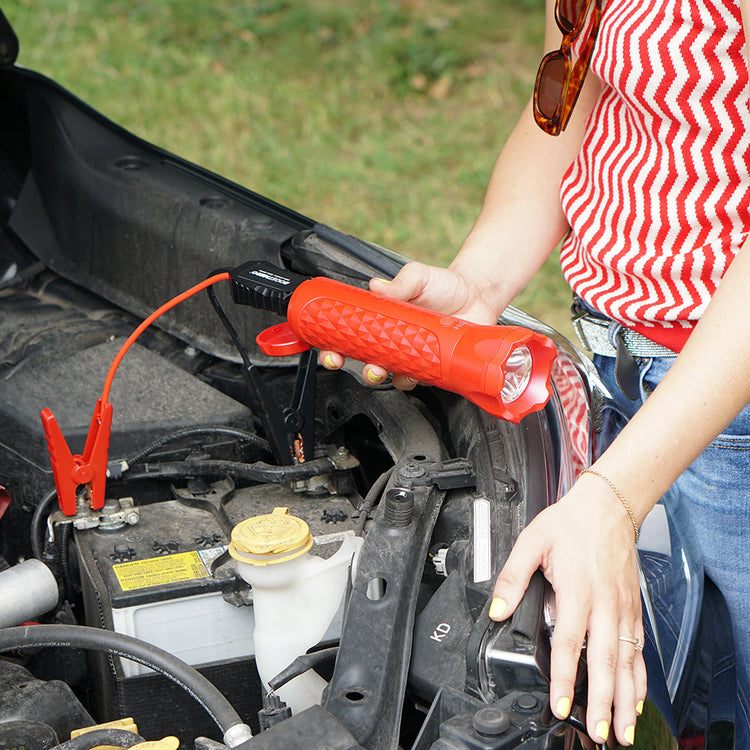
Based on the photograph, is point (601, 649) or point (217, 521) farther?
point (217, 521)

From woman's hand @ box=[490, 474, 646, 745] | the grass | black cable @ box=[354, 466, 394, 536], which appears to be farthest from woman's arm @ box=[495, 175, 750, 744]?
the grass

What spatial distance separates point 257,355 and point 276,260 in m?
0.15

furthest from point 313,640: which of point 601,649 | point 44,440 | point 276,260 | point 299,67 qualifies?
point 299,67

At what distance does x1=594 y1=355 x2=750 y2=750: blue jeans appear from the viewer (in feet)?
4.02

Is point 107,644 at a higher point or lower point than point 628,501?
lower

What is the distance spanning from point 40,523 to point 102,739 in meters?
0.42

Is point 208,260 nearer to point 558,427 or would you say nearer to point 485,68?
point 558,427

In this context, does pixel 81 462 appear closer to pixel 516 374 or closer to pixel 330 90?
pixel 516 374

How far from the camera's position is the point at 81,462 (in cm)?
127

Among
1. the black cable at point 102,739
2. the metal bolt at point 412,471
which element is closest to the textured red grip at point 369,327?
the metal bolt at point 412,471

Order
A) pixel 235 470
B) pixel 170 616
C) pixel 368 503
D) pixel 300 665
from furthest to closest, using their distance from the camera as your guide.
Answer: pixel 235 470
pixel 368 503
pixel 170 616
pixel 300 665

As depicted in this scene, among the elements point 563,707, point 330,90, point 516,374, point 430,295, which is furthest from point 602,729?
point 330,90

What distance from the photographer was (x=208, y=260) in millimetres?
1690

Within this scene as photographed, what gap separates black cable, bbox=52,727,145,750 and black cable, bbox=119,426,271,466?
0.45 meters
